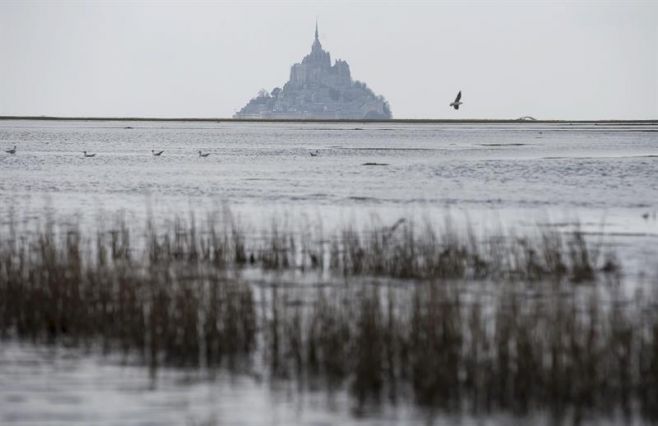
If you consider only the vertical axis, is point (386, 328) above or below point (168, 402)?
above

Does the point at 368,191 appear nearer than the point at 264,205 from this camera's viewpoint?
No

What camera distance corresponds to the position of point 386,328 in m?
18.0

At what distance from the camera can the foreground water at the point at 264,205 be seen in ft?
55.0

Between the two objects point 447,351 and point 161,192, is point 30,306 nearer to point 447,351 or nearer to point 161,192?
point 447,351

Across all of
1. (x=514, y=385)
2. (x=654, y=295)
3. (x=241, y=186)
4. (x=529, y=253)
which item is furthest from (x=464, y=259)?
(x=241, y=186)

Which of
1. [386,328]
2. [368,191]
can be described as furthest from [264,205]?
[386,328]

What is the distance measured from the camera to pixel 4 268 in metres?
23.8

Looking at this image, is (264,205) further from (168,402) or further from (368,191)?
(168,402)

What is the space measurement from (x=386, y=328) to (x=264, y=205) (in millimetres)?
34655

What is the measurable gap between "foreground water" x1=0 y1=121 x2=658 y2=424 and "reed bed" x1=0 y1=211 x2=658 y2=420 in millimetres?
655

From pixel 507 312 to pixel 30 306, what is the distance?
8.56 m

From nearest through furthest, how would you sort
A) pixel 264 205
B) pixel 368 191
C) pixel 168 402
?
pixel 168 402, pixel 264 205, pixel 368 191

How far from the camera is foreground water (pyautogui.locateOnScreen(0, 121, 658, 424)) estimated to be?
1677cm

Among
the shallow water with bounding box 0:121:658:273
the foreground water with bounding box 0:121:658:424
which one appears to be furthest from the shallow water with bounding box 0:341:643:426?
the shallow water with bounding box 0:121:658:273
